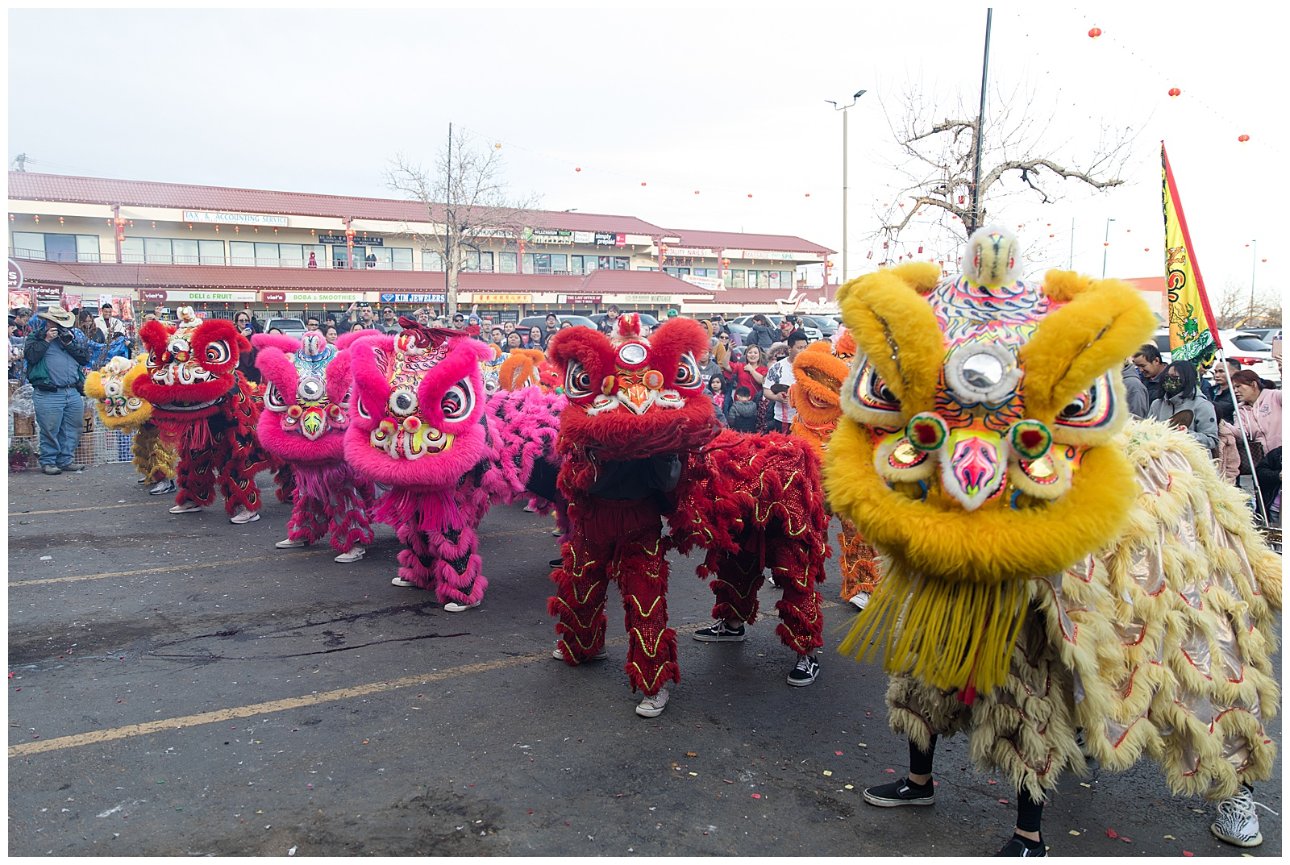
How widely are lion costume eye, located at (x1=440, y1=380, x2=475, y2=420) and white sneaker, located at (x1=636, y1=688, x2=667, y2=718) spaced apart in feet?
7.86

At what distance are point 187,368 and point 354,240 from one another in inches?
1078

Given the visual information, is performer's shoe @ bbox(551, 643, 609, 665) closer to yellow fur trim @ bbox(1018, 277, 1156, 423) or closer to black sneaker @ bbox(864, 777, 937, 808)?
black sneaker @ bbox(864, 777, 937, 808)

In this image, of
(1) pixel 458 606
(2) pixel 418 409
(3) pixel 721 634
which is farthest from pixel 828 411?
(1) pixel 458 606

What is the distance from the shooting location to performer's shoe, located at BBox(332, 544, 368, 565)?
24.7 feet

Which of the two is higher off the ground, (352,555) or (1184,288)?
(1184,288)

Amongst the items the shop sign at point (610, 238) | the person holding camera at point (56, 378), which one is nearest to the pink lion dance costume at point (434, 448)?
the person holding camera at point (56, 378)

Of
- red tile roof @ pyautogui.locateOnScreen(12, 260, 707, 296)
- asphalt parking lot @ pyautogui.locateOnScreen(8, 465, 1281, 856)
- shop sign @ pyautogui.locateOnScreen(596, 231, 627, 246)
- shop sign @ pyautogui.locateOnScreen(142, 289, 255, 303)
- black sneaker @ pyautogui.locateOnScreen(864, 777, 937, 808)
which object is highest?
shop sign @ pyautogui.locateOnScreen(596, 231, 627, 246)

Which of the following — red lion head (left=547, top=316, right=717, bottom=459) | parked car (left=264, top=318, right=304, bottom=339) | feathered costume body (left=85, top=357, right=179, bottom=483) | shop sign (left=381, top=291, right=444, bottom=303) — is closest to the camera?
red lion head (left=547, top=316, right=717, bottom=459)

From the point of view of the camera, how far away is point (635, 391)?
436 centimetres

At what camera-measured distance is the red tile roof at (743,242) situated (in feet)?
145

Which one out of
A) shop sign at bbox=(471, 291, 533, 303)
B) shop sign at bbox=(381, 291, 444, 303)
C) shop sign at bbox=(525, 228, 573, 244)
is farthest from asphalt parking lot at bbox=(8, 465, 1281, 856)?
shop sign at bbox=(525, 228, 573, 244)

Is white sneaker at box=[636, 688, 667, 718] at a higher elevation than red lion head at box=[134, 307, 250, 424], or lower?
lower

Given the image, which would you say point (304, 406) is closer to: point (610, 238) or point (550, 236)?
point (550, 236)

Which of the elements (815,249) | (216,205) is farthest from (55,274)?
(815,249)
